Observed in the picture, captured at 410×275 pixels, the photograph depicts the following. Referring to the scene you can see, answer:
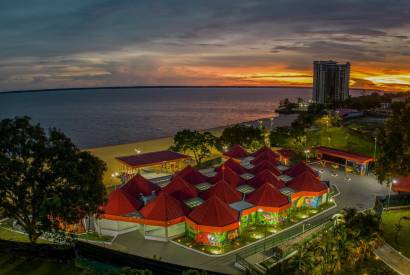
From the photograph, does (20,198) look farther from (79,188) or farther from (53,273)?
(53,273)

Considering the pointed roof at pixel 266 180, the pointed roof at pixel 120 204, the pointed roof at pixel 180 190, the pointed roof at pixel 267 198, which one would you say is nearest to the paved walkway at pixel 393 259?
the pointed roof at pixel 267 198

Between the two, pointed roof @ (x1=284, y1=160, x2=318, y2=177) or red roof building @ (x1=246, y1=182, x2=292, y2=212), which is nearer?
red roof building @ (x1=246, y1=182, x2=292, y2=212)

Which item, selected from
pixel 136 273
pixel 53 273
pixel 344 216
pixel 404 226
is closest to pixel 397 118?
pixel 404 226

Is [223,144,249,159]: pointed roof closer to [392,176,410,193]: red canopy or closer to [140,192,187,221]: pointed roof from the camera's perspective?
[392,176,410,193]: red canopy

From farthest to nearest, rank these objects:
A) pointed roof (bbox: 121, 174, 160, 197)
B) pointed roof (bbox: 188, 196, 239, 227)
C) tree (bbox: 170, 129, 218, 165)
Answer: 1. tree (bbox: 170, 129, 218, 165)
2. pointed roof (bbox: 121, 174, 160, 197)
3. pointed roof (bbox: 188, 196, 239, 227)

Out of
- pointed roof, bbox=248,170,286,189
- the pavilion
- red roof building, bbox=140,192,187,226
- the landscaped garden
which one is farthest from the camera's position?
the pavilion

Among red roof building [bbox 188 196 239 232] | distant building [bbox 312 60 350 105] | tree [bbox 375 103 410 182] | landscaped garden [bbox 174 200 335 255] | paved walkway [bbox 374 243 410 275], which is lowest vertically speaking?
landscaped garden [bbox 174 200 335 255]

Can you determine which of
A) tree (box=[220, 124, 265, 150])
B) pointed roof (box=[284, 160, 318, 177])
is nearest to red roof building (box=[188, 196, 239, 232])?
pointed roof (box=[284, 160, 318, 177])
